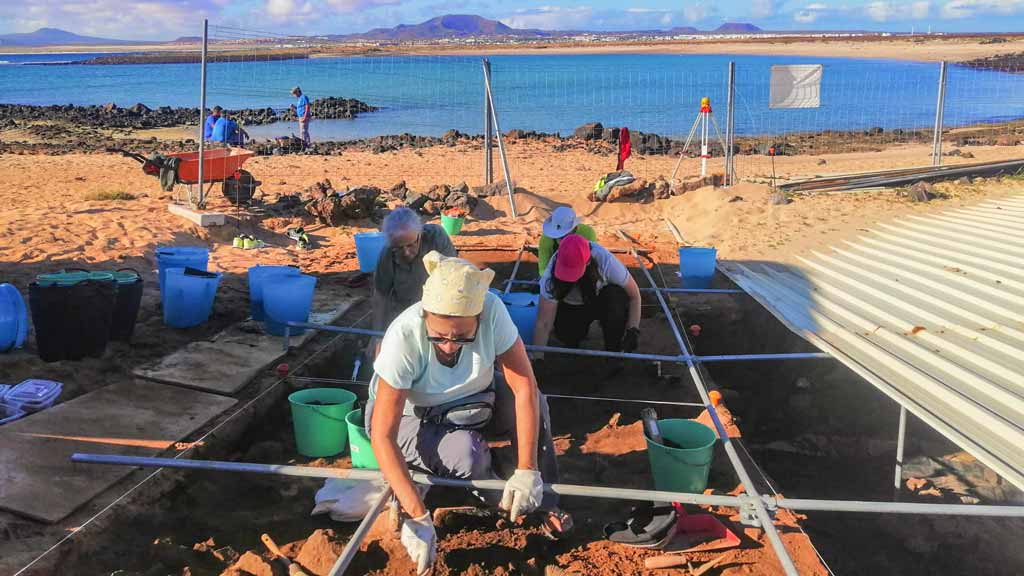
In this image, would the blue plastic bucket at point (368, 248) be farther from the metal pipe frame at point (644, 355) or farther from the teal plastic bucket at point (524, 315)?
the metal pipe frame at point (644, 355)

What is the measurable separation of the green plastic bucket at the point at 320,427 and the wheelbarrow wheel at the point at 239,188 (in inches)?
287

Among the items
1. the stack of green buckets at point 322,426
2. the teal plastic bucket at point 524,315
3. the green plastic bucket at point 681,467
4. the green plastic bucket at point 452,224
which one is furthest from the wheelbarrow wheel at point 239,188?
the green plastic bucket at point 681,467

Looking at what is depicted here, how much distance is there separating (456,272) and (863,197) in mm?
10356

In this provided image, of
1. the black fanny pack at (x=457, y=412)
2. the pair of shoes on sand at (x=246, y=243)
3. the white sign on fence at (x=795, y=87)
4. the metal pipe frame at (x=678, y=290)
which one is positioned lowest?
the pair of shoes on sand at (x=246, y=243)

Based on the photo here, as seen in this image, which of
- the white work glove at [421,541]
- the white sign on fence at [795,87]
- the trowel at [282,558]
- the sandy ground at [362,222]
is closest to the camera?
the white work glove at [421,541]

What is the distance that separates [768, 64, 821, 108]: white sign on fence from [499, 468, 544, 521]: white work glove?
12277 millimetres

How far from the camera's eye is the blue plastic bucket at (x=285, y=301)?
6082 mm

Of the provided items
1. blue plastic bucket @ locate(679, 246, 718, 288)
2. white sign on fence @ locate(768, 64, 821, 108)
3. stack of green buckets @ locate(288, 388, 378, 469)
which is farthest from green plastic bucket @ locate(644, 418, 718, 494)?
white sign on fence @ locate(768, 64, 821, 108)

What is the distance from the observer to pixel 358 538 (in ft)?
10.8

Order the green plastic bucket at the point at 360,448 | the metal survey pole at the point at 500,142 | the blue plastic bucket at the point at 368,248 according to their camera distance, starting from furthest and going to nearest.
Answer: the metal survey pole at the point at 500,142 < the blue plastic bucket at the point at 368,248 < the green plastic bucket at the point at 360,448

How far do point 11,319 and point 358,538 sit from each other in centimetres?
347

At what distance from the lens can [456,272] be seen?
3.22 metres

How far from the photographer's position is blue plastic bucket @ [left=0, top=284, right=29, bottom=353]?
5.42m

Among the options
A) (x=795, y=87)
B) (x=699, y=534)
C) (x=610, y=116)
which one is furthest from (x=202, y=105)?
(x=610, y=116)
